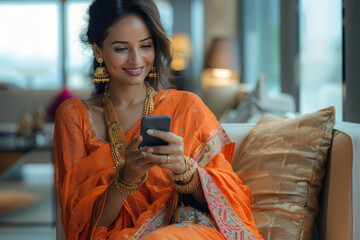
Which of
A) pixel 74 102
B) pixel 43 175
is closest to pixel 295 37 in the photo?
pixel 74 102

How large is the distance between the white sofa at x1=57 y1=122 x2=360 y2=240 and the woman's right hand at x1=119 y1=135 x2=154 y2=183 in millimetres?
567

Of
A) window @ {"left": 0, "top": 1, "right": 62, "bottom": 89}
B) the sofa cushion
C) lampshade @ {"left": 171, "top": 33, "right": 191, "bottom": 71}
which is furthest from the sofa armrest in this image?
window @ {"left": 0, "top": 1, "right": 62, "bottom": 89}

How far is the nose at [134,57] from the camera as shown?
1.37 meters

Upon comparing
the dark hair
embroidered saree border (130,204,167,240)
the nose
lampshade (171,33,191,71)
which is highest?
lampshade (171,33,191,71)

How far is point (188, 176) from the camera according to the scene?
1.23 m

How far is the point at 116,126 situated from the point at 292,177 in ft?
1.96

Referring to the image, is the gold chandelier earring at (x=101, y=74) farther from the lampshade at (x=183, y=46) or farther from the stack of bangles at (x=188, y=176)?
the lampshade at (x=183, y=46)

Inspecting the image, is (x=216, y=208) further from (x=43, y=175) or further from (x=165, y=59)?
(x=43, y=175)

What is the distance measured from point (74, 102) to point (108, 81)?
14 cm

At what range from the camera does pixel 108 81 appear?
1.54 meters

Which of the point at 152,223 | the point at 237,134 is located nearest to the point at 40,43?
the point at 237,134

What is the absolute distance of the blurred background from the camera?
2.60m

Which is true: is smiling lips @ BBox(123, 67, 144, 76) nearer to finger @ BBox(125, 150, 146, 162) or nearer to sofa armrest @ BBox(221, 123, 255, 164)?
finger @ BBox(125, 150, 146, 162)

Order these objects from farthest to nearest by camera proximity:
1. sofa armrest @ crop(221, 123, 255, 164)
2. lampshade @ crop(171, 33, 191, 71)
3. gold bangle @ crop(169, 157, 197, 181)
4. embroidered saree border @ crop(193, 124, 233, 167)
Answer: lampshade @ crop(171, 33, 191, 71) → sofa armrest @ crop(221, 123, 255, 164) → embroidered saree border @ crop(193, 124, 233, 167) → gold bangle @ crop(169, 157, 197, 181)
